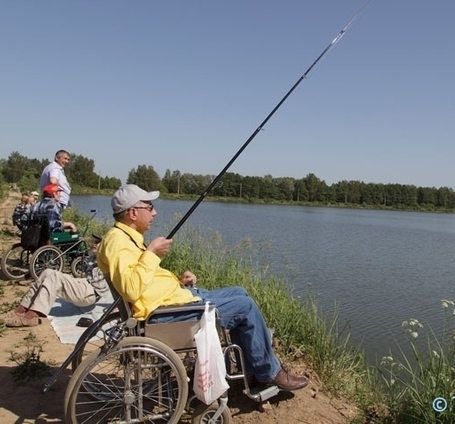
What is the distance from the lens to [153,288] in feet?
8.82

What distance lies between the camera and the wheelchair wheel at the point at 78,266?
6.54 m

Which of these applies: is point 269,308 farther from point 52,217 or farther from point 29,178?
point 29,178

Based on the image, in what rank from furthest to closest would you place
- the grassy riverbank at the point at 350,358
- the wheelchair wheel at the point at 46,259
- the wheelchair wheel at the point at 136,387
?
1. the wheelchair wheel at the point at 46,259
2. the grassy riverbank at the point at 350,358
3. the wheelchair wheel at the point at 136,387

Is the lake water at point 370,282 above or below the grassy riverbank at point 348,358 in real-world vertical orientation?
below

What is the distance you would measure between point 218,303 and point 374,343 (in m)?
4.57

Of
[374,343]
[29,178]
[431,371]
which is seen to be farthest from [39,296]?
[29,178]

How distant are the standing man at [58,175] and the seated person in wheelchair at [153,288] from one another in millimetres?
4399

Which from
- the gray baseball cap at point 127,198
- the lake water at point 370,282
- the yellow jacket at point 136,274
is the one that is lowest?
the lake water at point 370,282

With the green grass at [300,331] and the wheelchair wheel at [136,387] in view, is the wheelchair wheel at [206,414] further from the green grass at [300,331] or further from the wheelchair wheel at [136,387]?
the green grass at [300,331]

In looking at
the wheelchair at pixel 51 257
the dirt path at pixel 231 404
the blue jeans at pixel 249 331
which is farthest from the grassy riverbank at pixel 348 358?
the wheelchair at pixel 51 257

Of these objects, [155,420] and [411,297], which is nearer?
[155,420]

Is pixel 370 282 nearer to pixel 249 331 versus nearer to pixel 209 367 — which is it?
Answer: pixel 249 331

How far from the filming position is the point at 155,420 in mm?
2801
